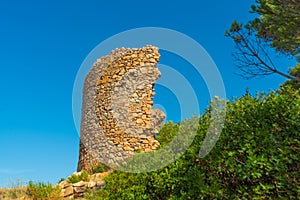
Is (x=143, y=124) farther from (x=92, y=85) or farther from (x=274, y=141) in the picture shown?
(x=274, y=141)

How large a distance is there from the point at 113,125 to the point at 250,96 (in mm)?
A: 8475

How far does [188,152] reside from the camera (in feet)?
18.2

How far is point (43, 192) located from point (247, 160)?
23.7ft

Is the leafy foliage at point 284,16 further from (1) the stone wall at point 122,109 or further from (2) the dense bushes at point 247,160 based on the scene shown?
(1) the stone wall at point 122,109

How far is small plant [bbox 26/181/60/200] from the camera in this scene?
10122mm

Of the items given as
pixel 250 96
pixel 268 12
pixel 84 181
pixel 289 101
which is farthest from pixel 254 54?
pixel 84 181

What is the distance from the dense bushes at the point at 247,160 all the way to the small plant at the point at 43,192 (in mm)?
5054

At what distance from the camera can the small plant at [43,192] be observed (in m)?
10.1

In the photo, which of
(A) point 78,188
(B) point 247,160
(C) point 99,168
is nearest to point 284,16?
(B) point 247,160

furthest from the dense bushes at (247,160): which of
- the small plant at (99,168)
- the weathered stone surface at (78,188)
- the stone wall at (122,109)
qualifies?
the stone wall at (122,109)

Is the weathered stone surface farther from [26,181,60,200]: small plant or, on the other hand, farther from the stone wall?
the stone wall

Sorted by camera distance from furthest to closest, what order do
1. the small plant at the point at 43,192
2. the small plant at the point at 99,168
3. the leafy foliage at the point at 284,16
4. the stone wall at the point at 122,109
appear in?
the stone wall at the point at 122,109 < the small plant at the point at 99,168 < the small plant at the point at 43,192 < the leafy foliage at the point at 284,16

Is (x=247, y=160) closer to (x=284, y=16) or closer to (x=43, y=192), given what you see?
(x=284, y=16)

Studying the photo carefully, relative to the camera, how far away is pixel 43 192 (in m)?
10.1
